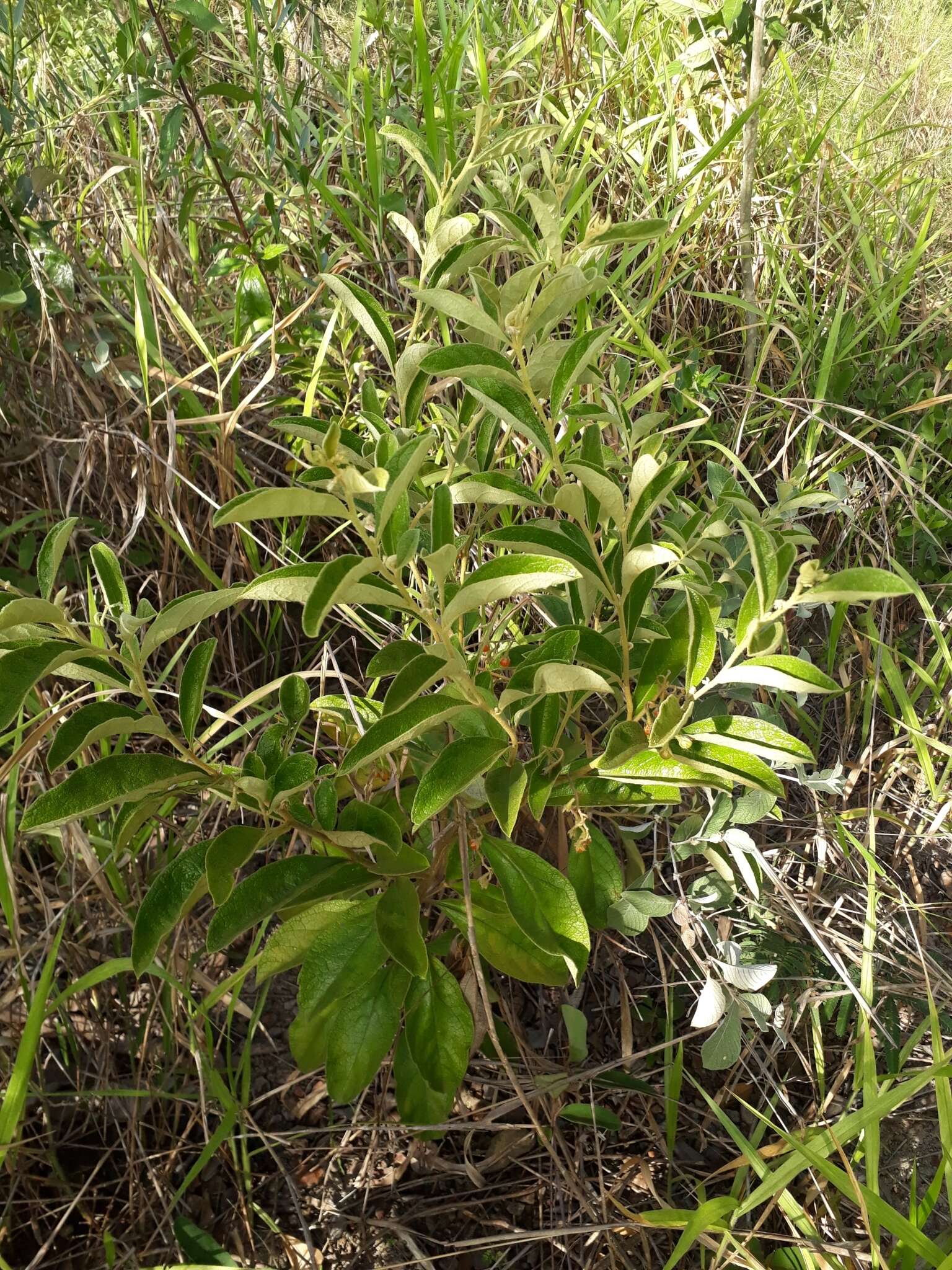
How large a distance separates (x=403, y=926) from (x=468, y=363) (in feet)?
1.55

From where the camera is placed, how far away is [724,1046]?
91 centimetres

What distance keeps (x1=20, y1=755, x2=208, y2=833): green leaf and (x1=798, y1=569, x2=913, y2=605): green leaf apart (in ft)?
1.63

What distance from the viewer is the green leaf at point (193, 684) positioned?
2.67 feet

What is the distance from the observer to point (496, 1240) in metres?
0.88

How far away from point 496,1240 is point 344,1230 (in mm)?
193

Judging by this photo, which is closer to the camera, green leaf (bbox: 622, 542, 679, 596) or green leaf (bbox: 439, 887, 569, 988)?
green leaf (bbox: 622, 542, 679, 596)

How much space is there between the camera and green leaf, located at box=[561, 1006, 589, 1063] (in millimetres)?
1028

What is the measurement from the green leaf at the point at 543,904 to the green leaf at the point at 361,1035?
Answer: 0.15 m

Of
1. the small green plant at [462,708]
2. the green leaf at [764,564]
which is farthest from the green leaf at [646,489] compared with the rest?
the green leaf at [764,564]

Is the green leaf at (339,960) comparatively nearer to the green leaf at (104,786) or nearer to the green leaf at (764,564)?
the green leaf at (104,786)

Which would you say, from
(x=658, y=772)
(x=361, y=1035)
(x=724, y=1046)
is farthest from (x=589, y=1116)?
(x=658, y=772)

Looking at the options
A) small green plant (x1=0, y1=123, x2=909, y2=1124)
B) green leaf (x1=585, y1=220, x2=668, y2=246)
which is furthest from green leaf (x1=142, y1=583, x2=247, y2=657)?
green leaf (x1=585, y1=220, x2=668, y2=246)

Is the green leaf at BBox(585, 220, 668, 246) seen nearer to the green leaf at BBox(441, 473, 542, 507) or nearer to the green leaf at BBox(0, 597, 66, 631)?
the green leaf at BBox(441, 473, 542, 507)

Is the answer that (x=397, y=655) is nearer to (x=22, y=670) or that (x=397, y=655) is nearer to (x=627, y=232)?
(x=22, y=670)
